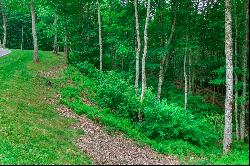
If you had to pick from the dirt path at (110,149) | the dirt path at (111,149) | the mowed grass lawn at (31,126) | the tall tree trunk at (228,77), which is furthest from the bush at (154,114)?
the mowed grass lawn at (31,126)

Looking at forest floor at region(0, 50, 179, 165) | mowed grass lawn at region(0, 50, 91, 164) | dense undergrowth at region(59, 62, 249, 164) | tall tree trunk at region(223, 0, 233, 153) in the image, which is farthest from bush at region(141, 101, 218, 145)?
mowed grass lawn at region(0, 50, 91, 164)

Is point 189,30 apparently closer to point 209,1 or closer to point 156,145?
point 209,1

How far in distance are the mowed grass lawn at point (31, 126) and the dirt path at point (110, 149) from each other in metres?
0.65

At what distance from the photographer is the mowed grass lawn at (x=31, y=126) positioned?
15.2 meters

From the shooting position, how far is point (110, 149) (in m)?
18.4

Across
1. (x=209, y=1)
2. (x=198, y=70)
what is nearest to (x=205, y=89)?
(x=198, y=70)

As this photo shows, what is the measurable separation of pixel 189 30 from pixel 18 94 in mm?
19422

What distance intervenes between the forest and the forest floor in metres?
0.06

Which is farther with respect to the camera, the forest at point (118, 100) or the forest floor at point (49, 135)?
the forest at point (118, 100)

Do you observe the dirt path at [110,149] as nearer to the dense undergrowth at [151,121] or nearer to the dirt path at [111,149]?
the dirt path at [111,149]

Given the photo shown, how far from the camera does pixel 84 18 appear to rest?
43938 mm

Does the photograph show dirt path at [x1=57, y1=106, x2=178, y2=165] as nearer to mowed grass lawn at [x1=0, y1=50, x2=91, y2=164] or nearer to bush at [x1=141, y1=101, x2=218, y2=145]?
mowed grass lawn at [x1=0, y1=50, x2=91, y2=164]

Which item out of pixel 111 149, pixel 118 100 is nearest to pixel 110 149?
pixel 111 149

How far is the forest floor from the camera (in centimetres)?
1565
